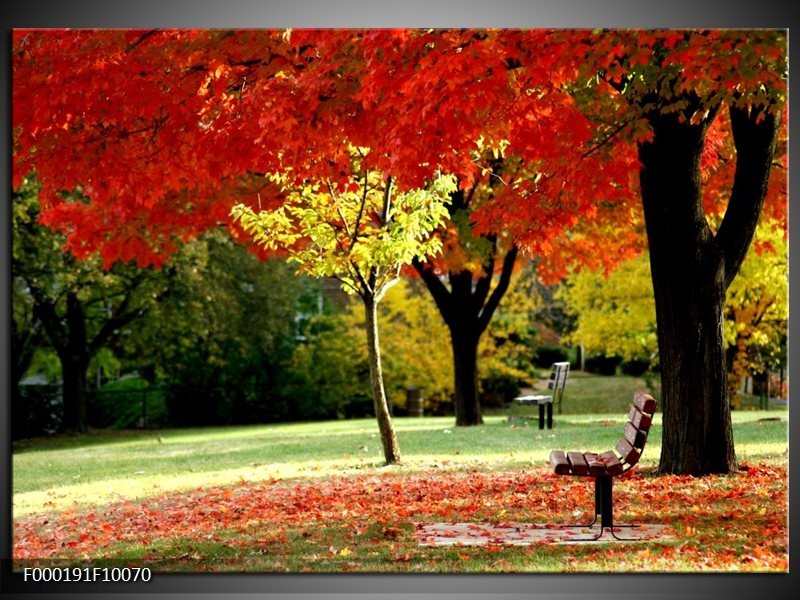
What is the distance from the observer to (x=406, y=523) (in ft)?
29.1

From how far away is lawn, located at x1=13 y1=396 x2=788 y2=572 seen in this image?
25.6 ft

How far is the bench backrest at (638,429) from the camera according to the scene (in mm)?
7824

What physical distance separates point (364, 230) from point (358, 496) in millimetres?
2987

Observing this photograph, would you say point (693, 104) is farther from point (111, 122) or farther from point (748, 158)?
point (111, 122)

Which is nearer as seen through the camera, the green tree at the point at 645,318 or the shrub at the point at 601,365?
the green tree at the point at 645,318

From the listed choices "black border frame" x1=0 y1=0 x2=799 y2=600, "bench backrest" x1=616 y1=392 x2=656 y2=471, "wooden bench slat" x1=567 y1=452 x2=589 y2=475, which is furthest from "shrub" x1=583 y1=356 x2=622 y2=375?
"black border frame" x1=0 y1=0 x2=799 y2=600

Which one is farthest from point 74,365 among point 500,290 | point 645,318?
point 645,318

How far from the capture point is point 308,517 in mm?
9305

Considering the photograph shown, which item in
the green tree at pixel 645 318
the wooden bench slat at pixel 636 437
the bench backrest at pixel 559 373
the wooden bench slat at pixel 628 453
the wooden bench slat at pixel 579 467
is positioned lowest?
the wooden bench slat at pixel 579 467

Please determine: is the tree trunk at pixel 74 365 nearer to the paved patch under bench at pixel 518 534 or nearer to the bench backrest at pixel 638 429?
the paved patch under bench at pixel 518 534

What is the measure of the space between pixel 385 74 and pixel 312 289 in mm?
16205

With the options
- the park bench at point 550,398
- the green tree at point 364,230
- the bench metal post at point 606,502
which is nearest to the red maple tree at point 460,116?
the green tree at point 364,230

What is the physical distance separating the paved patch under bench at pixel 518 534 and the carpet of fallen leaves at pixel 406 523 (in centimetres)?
14

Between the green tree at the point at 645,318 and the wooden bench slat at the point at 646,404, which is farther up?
the green tree at the point at 645,318
